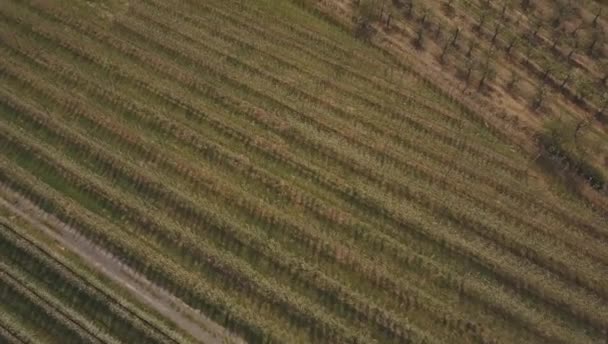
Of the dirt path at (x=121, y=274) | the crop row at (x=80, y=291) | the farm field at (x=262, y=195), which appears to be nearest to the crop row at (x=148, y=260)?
the farm field at (x=262, y=195)

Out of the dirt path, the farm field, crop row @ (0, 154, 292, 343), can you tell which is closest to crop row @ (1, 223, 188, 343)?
the farm field

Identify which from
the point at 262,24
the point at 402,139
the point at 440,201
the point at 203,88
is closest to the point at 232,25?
the point at 262,24

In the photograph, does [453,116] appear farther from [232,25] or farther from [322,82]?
[232,25]

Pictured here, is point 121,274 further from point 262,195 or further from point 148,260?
point 262,195

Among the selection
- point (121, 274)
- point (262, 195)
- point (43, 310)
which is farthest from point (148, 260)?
point (262, 195)

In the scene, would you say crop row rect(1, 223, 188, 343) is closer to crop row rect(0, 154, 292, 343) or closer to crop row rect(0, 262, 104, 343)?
crop row rect(0, 262, 104, 343)

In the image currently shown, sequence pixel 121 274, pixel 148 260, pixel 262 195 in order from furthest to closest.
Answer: pixel 262 195 < pixel 148 260 < pixel 121 274

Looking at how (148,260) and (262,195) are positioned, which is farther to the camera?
(262,195)
